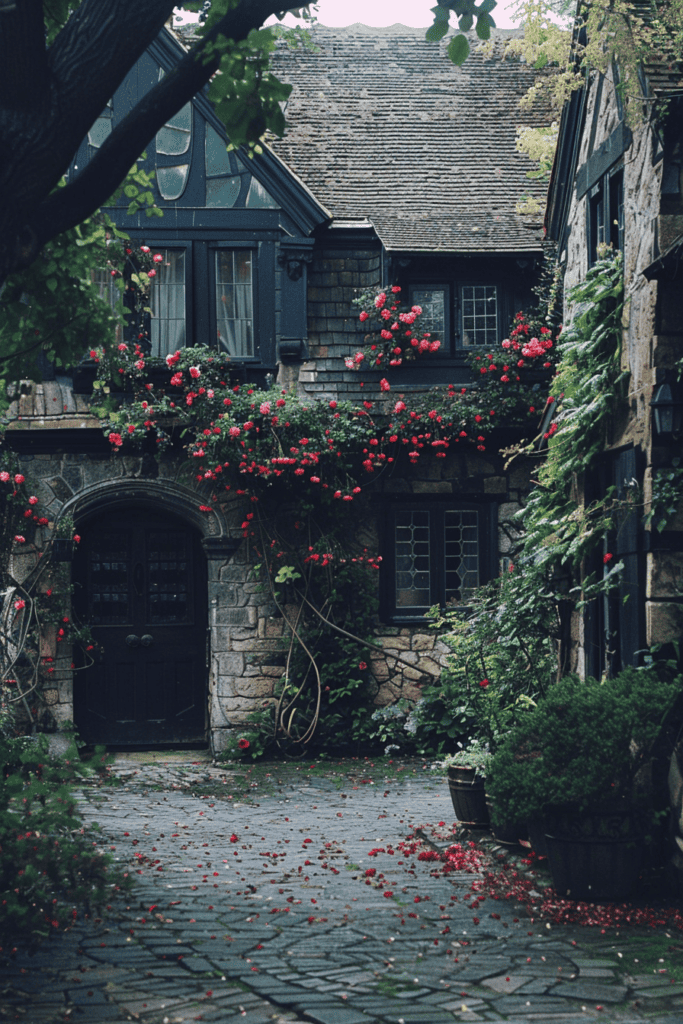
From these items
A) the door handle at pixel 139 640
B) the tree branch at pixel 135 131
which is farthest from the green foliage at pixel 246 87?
the door handle at pixel 139 640

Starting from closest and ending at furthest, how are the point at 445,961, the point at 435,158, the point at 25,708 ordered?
the point at 445,961 → the point at 25,708 → the point at 435,158

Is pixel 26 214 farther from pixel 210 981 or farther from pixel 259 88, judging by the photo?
pixel 210 981

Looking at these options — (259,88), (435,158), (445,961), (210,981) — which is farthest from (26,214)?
(435,158)

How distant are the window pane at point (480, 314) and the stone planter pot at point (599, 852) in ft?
24.8

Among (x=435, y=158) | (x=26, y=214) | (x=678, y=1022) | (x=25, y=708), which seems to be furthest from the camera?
(x=435, y=158)

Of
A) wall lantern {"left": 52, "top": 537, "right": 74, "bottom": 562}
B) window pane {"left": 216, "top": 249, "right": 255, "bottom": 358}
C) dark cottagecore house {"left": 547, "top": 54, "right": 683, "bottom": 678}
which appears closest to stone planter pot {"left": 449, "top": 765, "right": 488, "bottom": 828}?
dark cottagecore house {"left": 547, "top": 54, "right": 683, "bottom": 678}

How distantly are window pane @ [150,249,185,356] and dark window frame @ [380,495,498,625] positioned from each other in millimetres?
3059

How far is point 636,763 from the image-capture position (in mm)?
6316

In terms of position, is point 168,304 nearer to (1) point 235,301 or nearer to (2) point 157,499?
(1) point 235,301

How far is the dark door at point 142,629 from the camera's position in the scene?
40.8 ft

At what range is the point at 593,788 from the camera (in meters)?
6.13

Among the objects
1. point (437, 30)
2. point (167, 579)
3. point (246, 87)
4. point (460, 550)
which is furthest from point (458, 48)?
point (167, 579)

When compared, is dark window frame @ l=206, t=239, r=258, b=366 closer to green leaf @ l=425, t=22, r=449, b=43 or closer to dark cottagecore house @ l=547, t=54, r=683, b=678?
dark cottagecore house @ l=547, t=54, r=683, b=678

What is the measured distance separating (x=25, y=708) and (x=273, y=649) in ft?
8.99
